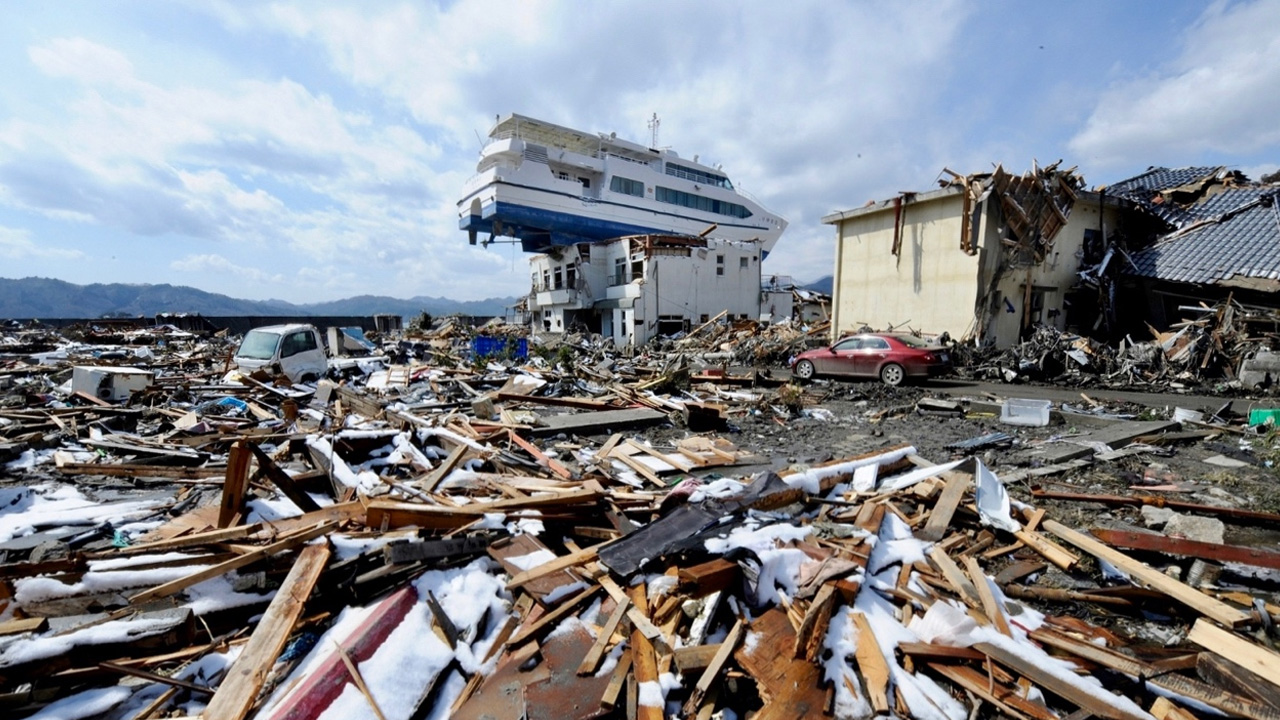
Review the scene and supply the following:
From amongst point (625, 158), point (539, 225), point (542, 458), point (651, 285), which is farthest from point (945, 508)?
point (625, 158)

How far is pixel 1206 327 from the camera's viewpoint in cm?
1372

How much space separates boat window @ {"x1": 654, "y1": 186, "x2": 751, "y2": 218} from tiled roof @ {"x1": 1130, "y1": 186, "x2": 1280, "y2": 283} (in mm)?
33008

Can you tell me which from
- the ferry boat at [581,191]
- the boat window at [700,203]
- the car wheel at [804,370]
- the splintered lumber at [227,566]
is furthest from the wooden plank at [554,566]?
the boat window at [700,203]

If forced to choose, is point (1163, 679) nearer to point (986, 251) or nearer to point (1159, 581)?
point (1159, 581)

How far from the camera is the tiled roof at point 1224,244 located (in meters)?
14.7

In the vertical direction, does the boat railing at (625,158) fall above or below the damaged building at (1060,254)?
above

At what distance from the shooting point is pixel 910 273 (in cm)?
1820

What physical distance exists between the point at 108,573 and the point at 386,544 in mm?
1631

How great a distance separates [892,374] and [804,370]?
259 centimetres

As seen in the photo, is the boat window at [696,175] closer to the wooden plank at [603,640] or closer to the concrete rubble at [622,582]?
the concrete rubble at [622,582]

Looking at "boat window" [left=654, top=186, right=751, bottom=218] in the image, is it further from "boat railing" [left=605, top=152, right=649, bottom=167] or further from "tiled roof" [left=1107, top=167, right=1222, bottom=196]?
"tiled roof" [left=1107, top=167, right=1222, bottom=196]

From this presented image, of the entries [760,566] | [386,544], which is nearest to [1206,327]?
[760,566]

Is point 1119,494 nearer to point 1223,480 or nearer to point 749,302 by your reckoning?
point 1223,480

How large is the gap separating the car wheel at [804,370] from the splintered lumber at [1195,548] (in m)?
11.3
